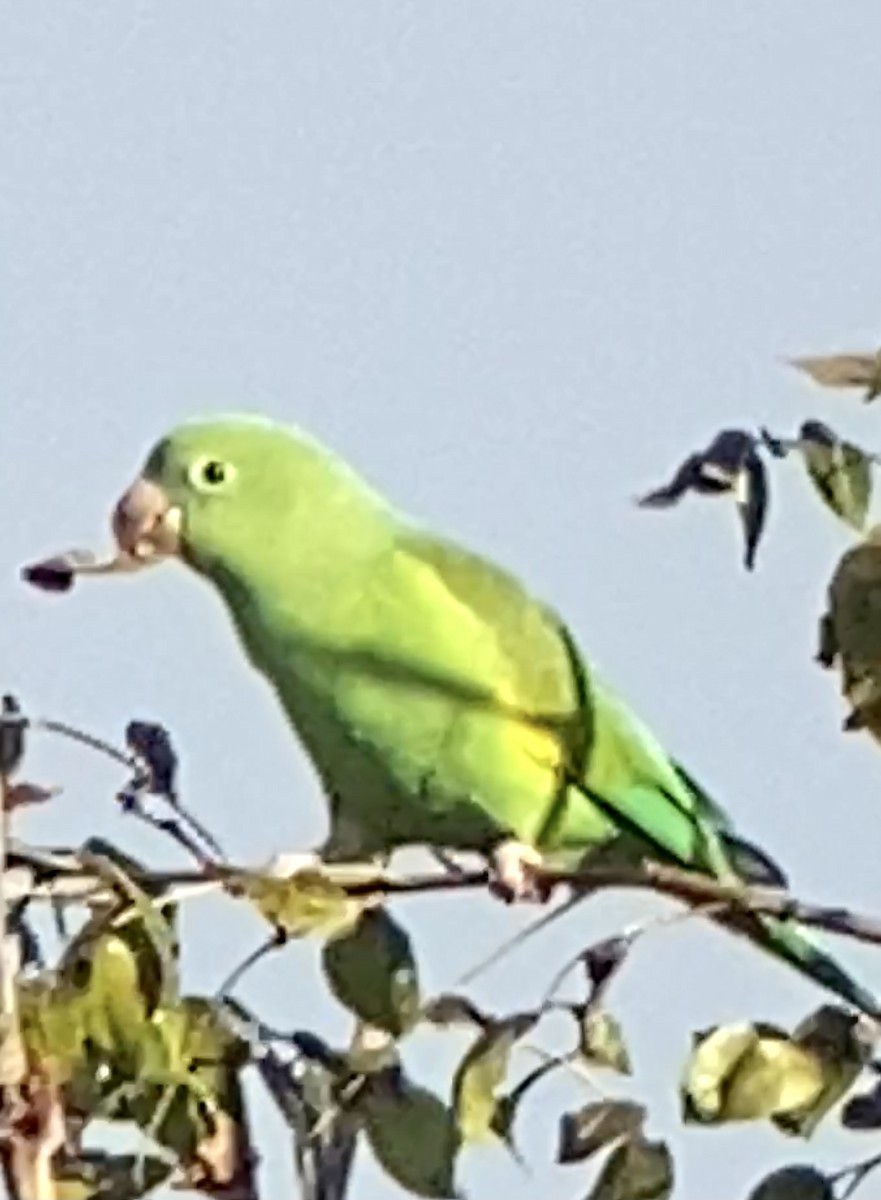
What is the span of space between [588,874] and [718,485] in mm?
190

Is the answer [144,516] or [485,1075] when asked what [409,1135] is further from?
[144,516]

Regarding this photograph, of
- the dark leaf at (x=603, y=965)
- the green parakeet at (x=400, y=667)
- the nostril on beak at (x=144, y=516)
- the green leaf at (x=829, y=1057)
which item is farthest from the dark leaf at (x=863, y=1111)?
the nostril on beak at (x=144, y=516)

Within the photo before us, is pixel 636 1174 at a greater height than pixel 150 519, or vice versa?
pixel 150 519

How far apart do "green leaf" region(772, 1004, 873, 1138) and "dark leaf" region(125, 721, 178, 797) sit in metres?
0.35

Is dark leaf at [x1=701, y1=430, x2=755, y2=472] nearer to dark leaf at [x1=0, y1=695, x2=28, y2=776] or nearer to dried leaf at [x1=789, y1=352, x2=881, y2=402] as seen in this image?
dried leaf at [x1=789, y1=352, x2=881, y2=402]

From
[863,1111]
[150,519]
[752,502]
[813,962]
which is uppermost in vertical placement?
[752,502]

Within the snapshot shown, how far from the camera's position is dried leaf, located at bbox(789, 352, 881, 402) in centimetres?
128

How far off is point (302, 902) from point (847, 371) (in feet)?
1.17

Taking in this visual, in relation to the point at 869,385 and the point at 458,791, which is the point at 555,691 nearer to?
the point at 458,791

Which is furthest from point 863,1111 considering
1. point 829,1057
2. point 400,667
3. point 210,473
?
point 210,473

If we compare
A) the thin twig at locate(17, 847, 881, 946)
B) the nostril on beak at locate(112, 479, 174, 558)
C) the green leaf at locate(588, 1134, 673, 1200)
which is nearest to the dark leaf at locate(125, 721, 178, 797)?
the thin twig at locate(17, 847, 881, 946)

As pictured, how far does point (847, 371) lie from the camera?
129cm

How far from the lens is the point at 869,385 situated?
1.28m

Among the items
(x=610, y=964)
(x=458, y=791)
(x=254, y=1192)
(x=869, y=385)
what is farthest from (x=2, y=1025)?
(x=458, y=791)
